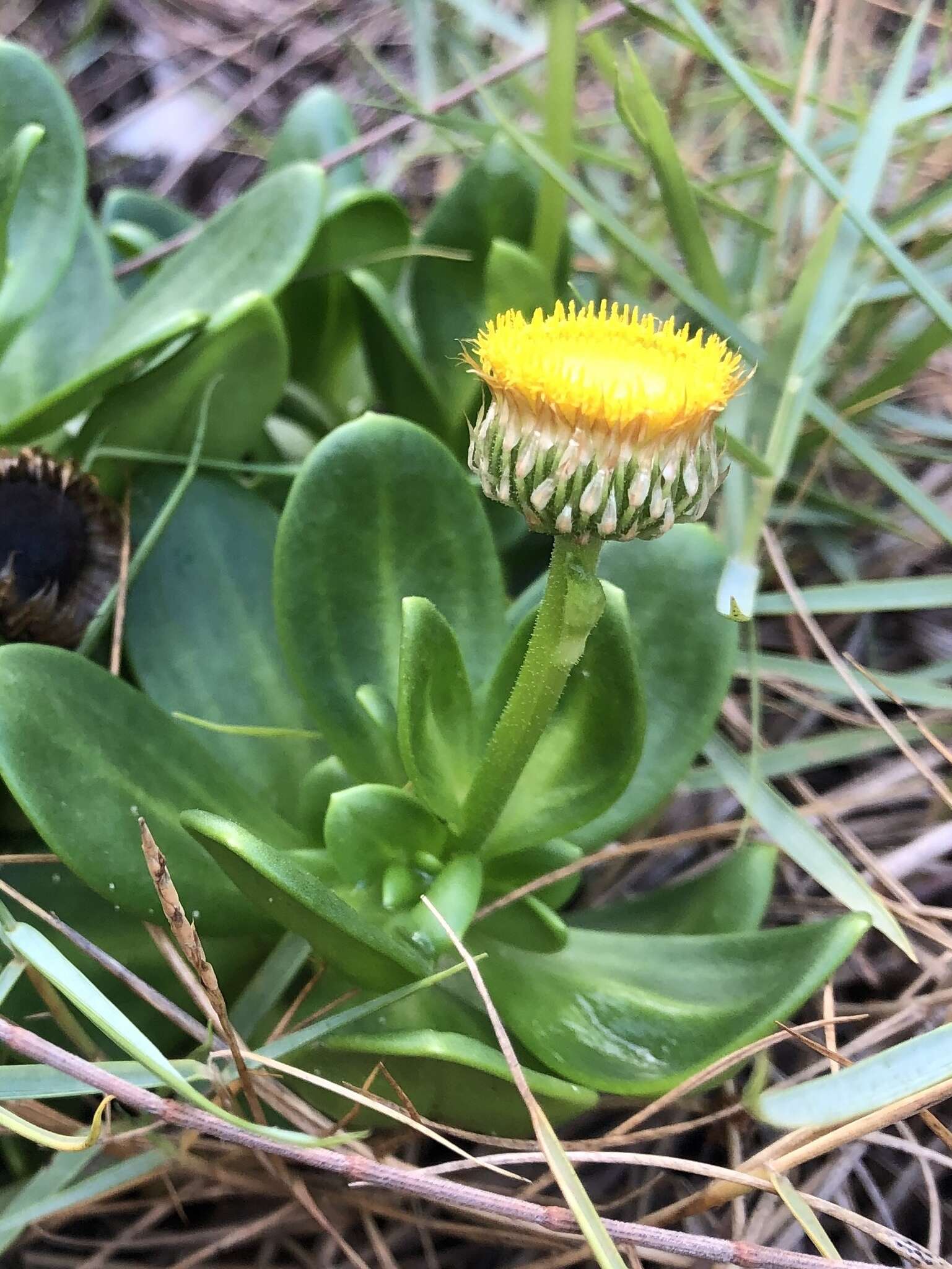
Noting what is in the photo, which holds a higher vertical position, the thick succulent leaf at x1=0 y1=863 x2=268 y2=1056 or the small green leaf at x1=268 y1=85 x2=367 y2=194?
the small green leaf at x1=268 y1=85 x2=367 y2=194

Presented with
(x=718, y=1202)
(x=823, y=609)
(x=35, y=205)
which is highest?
(x=35, y=205)

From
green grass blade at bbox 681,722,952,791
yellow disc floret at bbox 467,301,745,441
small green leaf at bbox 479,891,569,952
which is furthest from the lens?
green grass blade at bbox 681,722,952,791

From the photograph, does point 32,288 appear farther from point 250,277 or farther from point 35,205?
point 250,277

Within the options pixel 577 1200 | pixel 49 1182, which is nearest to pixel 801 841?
pixel 577 1200

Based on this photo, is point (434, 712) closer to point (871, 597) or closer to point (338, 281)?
point (871, 597)

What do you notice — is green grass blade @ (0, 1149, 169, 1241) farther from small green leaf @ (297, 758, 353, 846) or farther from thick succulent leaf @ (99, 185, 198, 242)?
thick succulent leaf @ (99, 185, 198, 242)

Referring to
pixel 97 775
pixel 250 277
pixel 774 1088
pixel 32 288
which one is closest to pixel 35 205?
pixel 32 288

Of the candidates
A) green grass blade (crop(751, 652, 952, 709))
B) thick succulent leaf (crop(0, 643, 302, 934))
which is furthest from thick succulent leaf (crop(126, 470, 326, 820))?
green grass blade (crop(751, 652, 952, 709))
